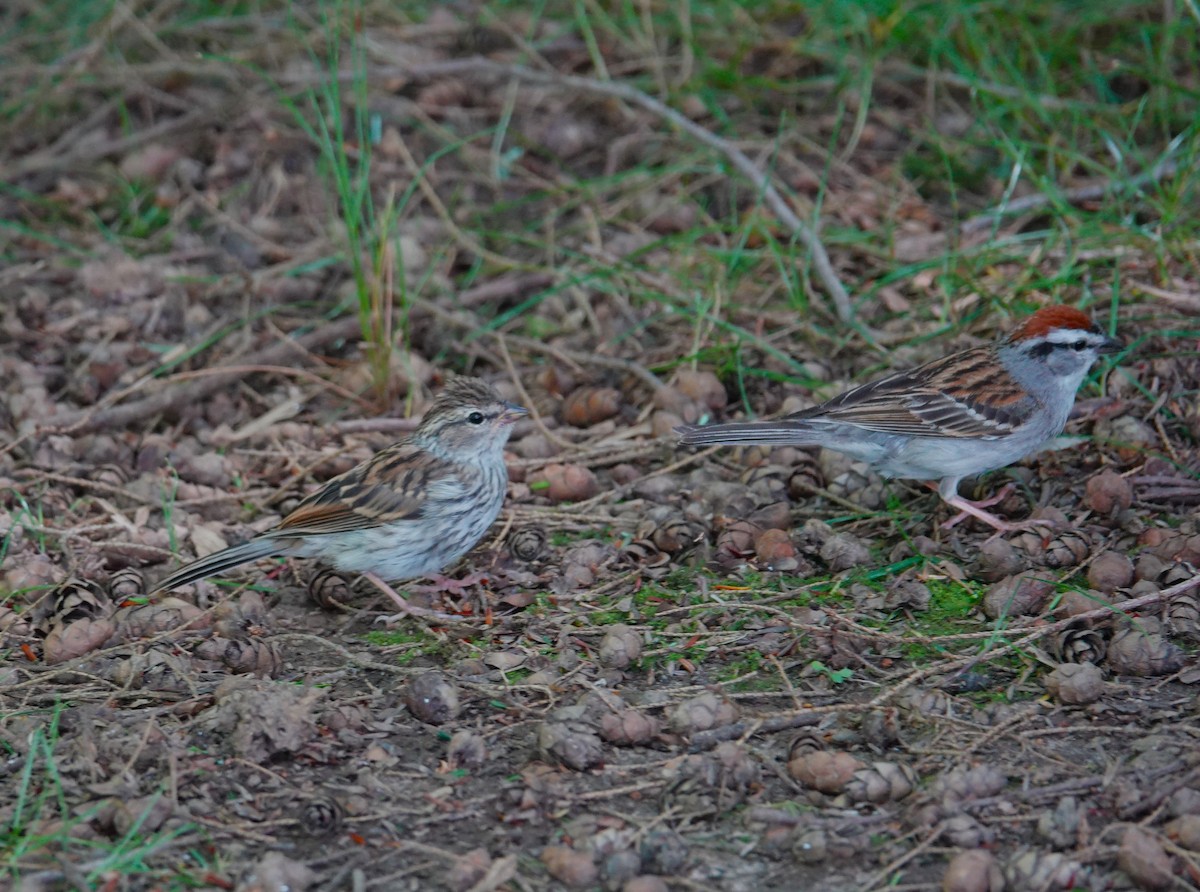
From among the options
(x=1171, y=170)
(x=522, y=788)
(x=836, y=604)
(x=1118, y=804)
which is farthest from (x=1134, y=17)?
(x=522, y=788)

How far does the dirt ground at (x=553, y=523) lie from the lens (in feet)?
13.2

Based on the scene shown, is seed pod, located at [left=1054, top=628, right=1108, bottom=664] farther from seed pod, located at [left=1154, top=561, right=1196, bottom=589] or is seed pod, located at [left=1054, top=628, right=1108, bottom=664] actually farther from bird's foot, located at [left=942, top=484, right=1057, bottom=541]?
Answer: bird's foot, located at [left=942, top=484, right=1057, bottom=541]

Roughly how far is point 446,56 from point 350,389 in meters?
3.21

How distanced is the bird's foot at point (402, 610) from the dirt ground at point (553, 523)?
55 millimetres

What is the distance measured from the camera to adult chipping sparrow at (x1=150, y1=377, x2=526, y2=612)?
18.2 ft

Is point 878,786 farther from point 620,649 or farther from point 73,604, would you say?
point 73,604

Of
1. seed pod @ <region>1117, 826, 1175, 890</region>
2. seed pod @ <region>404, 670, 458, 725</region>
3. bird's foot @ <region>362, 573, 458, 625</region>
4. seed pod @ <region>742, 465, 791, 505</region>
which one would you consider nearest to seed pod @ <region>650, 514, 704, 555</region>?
seed pod @ <region>742, 465, 791, 505</region>

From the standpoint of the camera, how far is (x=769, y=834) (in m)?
4.00

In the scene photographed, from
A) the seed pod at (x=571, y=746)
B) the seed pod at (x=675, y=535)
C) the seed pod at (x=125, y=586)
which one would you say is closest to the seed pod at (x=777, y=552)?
the seed pod at (x=675, y=535)

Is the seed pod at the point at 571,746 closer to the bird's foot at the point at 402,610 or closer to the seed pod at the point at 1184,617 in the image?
the bird's foot at the point at 402,610

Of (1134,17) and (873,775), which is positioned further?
(1134,17)

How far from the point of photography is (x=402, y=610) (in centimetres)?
559

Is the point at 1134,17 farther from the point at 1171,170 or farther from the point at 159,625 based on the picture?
the point at 159,625

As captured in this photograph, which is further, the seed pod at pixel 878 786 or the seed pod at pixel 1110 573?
the seed pod at pixel 1110 573
